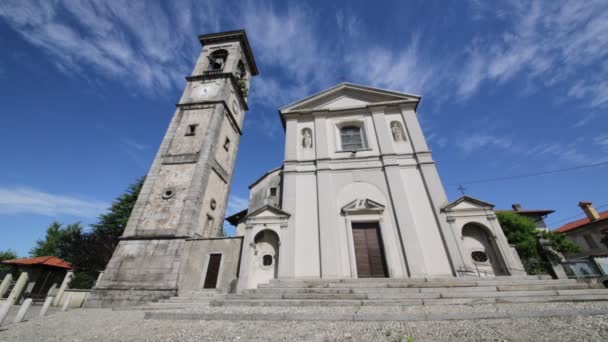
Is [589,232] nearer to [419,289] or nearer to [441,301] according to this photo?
[419,289]

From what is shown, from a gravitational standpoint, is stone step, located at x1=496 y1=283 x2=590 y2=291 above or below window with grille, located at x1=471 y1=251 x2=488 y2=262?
below

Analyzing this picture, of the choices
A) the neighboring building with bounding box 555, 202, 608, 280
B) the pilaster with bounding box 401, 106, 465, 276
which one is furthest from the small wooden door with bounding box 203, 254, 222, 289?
the neighboring building with bounding box 555, 202, 608, 280

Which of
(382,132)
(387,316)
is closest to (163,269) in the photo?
(387,316)

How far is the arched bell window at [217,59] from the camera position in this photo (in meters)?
18.4

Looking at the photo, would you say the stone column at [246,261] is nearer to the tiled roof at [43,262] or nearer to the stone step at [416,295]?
the stone step at [416,295]

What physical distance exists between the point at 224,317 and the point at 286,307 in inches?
60.1

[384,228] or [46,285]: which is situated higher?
[384,228]

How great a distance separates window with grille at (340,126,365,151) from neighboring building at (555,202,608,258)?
78.2ft

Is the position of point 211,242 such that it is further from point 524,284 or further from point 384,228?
point 524,284

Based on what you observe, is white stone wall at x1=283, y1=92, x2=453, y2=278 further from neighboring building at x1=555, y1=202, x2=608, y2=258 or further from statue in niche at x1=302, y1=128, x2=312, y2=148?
neighboring building at x1=555, y1=202, x2=608, y2=258

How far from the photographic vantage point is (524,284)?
605 cm

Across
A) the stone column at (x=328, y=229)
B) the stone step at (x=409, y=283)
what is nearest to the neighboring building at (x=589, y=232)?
the stone step at (x=409, y=283)

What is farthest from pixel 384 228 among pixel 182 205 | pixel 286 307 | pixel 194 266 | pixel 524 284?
pixel 182 205

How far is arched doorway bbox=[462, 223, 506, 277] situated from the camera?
8124 millimetres
